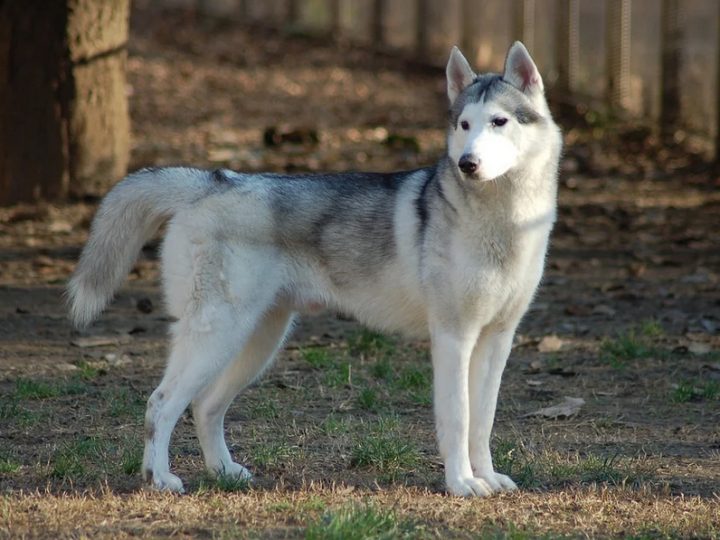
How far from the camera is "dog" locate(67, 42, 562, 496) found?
5.14 meters

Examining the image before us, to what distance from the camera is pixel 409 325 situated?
5449mm

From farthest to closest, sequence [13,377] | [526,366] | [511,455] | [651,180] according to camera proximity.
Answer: [651,180]
[526,366]
[13,377]
[511,455]

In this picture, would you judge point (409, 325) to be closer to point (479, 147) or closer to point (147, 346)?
point (479, 147)

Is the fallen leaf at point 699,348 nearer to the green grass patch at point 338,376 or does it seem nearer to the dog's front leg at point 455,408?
the green grass patch at point 338,376

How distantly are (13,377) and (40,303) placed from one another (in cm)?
158

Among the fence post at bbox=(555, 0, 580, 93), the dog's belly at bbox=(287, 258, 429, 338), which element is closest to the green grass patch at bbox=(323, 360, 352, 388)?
the dog's belly at bbox=(287, 258, 429, 338)

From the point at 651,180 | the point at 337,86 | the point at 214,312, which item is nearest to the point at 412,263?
the point at 214,312

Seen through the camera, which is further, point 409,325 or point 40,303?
point 40,303

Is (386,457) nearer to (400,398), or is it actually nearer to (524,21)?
(400,398)

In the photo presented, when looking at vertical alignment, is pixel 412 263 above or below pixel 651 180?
above

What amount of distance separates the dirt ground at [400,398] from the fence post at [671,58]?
524 mm

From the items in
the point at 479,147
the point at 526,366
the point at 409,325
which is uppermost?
the point at 479,147

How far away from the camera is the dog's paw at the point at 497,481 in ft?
17.1

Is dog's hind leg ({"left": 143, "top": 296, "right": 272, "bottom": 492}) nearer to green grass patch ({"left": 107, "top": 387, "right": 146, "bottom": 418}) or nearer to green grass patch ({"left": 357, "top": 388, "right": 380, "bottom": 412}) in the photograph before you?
green grass patch ({"left": 107, "top": 387, "right": 146, "bottom": 418})
